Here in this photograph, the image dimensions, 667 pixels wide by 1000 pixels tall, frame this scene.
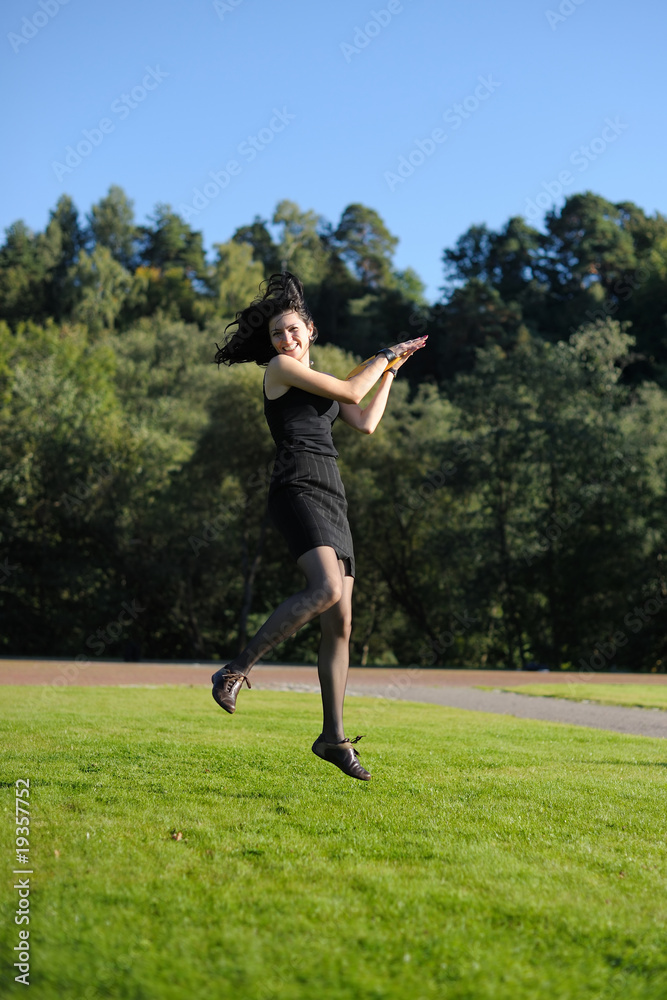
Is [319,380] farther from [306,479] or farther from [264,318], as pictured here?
[264,318]

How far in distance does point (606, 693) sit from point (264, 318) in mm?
11125

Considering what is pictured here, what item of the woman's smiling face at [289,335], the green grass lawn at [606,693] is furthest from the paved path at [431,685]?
the woman's smiling face at [289,335]

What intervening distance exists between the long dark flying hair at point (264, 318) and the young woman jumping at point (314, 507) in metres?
0.08

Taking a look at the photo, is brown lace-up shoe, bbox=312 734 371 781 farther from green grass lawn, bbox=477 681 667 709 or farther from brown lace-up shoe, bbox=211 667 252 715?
green grass lawn, bbox=477 681 667 709

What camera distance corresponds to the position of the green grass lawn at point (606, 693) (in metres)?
12.2

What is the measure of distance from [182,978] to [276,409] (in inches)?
107

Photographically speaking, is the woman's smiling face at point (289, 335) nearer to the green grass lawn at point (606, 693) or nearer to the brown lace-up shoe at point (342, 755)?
the brown lace-up shoe at point (342, 755)

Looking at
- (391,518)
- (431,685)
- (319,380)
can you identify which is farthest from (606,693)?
(391,518)

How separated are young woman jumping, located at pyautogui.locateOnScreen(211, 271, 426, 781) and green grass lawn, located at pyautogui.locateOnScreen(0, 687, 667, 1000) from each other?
0.53 metres

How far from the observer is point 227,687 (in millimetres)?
4023

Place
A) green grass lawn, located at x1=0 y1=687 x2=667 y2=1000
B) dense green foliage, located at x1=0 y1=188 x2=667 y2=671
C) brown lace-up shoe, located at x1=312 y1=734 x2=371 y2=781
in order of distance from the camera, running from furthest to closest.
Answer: dense green foliage, located at x1=0 y1=188 x2=667 y2=671 < brown lace-up shoe, located at x1=312 y1=734 x2=371 y2=781 < green grass lawn, located at x1=0 y1=687 x2=667 y2=1000

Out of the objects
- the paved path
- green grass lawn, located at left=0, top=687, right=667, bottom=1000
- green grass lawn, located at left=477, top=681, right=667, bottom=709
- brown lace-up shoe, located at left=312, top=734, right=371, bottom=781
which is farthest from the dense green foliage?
brown lace-up shoe, located at left=312, top=734, right=371, bottom=781

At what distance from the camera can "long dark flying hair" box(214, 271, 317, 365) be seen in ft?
14.8

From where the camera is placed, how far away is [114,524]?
31.1 m
